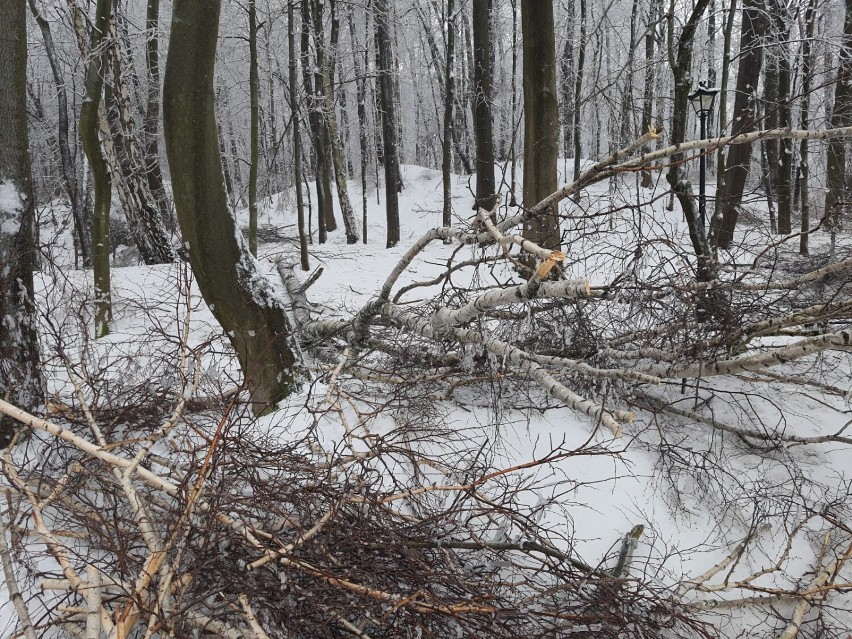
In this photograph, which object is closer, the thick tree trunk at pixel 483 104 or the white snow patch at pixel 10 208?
the white snow patch at pixel 10 208

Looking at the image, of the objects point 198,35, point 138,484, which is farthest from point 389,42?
point 138,484

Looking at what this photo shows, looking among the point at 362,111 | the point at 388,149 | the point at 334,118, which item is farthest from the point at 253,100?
the point at 362,111

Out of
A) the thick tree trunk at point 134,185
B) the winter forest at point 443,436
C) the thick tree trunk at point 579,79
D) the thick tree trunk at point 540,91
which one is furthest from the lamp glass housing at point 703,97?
the thick tree trunk at point 134,185

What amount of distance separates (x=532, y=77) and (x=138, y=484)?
249 inches

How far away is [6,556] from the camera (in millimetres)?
1998

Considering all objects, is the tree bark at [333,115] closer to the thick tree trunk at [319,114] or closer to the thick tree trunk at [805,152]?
the thick tree trunk at [319,114]

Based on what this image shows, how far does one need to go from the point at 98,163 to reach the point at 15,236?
149 inches

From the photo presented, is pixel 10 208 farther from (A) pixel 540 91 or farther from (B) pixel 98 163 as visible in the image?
(A) pixel 540 91

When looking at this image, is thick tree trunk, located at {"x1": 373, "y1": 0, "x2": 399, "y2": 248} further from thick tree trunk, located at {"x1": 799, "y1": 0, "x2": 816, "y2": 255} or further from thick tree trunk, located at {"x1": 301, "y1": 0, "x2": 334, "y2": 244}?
thick tree trunk, located at {"x1": 799, "y1": 0, "x2": 816, "y2": 255}

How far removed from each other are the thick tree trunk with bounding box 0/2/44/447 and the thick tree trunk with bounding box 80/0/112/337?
3.27 meters

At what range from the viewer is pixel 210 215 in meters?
3.87

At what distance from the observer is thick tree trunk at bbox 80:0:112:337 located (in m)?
6.43

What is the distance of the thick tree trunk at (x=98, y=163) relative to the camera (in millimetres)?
6434

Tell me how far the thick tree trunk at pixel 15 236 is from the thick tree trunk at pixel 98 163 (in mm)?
3266
